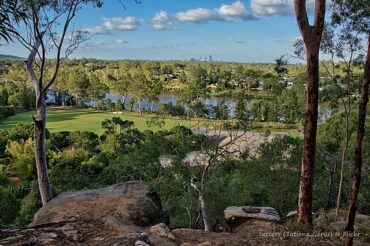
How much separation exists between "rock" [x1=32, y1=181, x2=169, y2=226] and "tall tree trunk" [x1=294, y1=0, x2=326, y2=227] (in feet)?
8.82

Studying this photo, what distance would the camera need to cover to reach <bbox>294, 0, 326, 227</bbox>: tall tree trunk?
692cm

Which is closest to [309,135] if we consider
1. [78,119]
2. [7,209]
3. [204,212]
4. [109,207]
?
[109,207]

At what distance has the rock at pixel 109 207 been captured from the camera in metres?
7.14

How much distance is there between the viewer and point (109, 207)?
7469 millimetres

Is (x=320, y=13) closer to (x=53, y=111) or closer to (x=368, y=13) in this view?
(x=368, y=13)

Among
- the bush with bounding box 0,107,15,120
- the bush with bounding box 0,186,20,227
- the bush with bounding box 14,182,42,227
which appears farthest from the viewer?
the bush with bounding box 0,107,15,120

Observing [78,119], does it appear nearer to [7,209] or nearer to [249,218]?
[7,209]

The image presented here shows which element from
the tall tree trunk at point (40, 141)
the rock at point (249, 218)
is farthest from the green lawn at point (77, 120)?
the rock at point (249, 218)

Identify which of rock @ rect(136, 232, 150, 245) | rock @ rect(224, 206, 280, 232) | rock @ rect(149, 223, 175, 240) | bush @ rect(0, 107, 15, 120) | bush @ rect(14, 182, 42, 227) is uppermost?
rock @ rect(136, 232, 150, 245)

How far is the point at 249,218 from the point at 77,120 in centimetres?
5702

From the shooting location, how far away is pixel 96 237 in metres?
6.08

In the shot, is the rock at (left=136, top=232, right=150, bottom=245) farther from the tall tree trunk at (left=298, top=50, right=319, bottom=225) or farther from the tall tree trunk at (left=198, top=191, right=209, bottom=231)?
the tall tree trunk at (left=198, top=191, right=209, bottom=231)

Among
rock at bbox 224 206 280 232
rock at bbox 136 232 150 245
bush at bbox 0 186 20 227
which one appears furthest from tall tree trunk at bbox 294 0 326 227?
bush at bbox 0 186 20 227

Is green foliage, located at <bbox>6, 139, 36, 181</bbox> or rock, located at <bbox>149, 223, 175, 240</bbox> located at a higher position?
rock, located at <bbox>149, 223, 175, 240</bbox>
